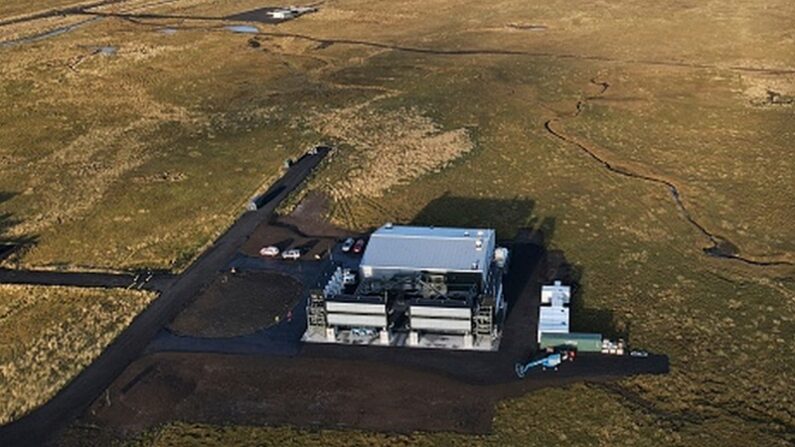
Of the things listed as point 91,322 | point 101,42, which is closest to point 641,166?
point 91,322

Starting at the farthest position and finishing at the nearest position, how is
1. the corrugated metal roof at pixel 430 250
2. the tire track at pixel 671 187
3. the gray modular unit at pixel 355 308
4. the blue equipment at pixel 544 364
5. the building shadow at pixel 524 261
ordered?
the tire track at pixel 671 187 < the corrugated metal roof at pixel 430 250 < the building shadow at pixel 524 261 < the gray modular unit at pixel 355 308 < the blue equipment at pixel 544 364

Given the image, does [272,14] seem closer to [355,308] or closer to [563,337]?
[355,308]

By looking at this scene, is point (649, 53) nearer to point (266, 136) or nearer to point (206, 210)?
point (266, 136)

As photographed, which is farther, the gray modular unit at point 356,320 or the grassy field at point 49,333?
the gray modular unit at point 356,320

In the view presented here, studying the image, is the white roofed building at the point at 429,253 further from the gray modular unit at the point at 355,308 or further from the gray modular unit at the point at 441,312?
the gray modular unit at the point at 355,308

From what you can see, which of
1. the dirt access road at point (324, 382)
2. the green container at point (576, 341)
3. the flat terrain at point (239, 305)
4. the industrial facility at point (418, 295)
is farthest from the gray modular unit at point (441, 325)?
the flat terrain at point (239, 305)

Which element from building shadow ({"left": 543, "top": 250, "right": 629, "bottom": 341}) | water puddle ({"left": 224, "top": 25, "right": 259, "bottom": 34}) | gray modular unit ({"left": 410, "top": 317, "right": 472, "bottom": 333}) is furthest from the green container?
water puddle ({"left": 224, "top": 25, "right": 259, "bottom": 34})
